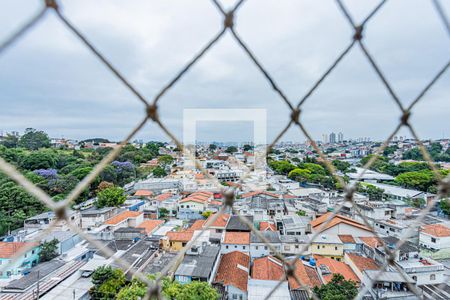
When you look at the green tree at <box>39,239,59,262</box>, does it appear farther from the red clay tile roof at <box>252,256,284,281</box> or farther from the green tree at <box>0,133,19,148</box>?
the green tree at <box>0,133,19,148</box>

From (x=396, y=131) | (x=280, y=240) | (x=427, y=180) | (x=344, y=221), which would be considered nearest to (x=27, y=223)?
(x=280, y=240)

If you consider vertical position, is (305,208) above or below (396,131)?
below

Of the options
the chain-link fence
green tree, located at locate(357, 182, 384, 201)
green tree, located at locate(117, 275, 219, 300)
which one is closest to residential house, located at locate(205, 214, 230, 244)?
green tree, located at locate(117, 275, 219, 300)

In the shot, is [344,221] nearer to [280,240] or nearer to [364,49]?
[280,240]

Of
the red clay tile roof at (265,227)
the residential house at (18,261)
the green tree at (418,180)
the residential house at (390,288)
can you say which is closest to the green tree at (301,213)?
the red clay tile roof at (265,227)

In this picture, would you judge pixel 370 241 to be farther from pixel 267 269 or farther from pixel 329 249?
pixel 267 269

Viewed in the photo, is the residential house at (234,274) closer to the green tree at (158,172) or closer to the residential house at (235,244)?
the residential house at (235,244)

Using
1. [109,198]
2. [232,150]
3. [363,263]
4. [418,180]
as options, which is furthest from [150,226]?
[232,150]
